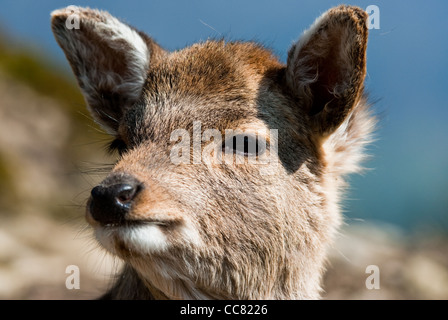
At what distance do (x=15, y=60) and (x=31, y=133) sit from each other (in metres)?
5.93

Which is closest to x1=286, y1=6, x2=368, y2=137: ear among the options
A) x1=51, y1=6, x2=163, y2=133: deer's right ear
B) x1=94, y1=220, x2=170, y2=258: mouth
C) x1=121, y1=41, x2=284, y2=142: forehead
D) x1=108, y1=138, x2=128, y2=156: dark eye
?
x1=121, y1=41, x2=284, y2=142: forehead

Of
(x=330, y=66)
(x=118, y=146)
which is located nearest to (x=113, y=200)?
(x=118, y=146)

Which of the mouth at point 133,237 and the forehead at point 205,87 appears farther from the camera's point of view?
the forehead at point 205,87

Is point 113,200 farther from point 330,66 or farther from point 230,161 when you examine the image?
point 330,66

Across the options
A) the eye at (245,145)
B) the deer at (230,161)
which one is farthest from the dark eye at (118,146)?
the eye at (245,145)

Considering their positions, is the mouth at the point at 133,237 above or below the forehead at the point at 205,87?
below

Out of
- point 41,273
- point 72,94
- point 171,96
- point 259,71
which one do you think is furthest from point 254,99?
point 72,94

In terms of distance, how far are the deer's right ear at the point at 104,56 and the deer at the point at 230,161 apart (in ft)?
0.08

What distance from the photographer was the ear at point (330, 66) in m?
5.68

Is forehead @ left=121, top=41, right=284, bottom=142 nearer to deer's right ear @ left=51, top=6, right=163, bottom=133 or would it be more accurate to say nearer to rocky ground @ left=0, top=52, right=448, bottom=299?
deer's right ear @ left=51, top=6, right=163, bottom=133

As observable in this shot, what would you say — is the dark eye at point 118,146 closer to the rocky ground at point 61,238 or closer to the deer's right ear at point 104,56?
the rocky ground at point 61,238

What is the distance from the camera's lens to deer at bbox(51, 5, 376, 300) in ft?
16.9

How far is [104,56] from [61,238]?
481 inches

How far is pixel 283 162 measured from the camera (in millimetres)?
5941
